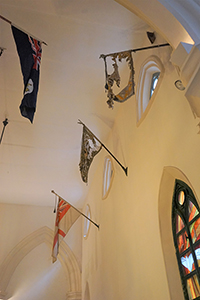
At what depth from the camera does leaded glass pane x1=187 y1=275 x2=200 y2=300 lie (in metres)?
3.11

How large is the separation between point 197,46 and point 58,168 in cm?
763

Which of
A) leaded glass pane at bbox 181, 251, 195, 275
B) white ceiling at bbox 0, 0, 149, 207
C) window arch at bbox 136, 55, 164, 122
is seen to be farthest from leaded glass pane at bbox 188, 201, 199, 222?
white ceiling at bbox 0, 0, 149, 207

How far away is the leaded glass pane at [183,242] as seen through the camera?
342 centimetres

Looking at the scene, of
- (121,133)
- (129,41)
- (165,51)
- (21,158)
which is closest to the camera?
(165,51)

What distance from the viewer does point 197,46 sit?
2.41 metres

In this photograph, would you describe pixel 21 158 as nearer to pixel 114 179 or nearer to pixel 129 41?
pixel 114 179

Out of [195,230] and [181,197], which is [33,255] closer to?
[181,197]

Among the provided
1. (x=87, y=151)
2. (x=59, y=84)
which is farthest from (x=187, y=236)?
(x=59, y=84)

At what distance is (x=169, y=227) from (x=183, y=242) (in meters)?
0.35

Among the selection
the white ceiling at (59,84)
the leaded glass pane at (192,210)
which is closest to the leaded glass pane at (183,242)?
the leaded glass pane at (192,210)

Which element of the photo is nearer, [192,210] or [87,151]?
[192,210]

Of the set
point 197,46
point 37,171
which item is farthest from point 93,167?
point 197,46

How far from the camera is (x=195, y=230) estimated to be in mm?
3277

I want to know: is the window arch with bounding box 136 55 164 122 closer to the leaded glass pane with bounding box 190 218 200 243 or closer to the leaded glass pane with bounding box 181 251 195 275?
the leaded glass pane with bounding box 190 218 200 243
